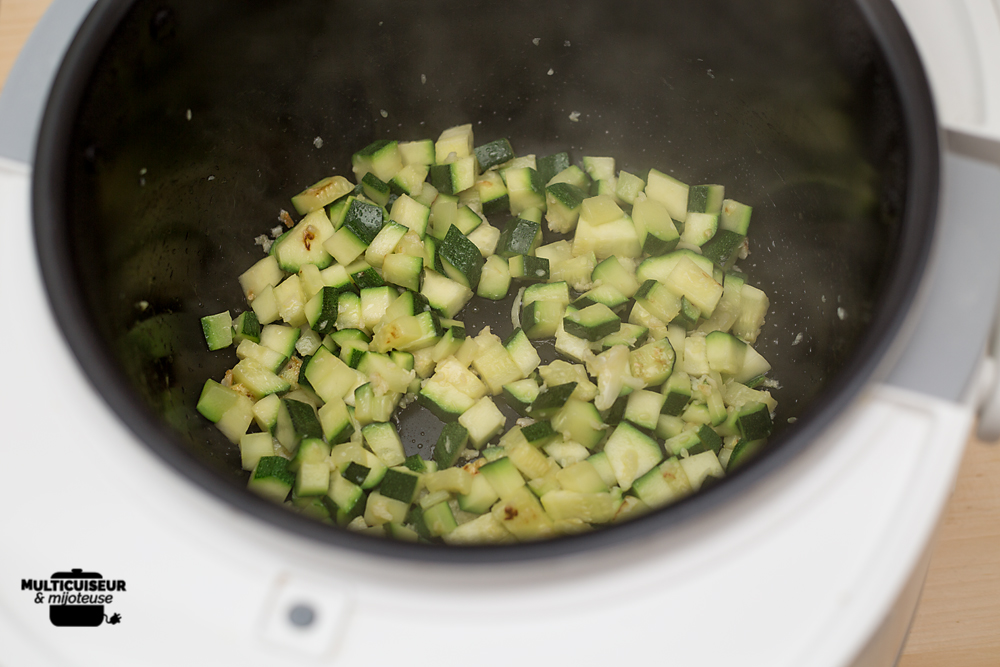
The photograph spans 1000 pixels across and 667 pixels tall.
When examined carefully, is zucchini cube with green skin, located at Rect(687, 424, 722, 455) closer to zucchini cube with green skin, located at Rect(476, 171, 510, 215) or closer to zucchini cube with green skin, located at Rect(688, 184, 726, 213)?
zucchini cube with green skin, located at Rect(688, 184, 726, 213)

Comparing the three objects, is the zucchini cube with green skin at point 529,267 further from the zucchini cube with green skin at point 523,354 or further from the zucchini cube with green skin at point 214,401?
the zucchini cube with green skin at point 214,401

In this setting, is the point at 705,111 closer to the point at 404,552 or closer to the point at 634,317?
the point at 634,317

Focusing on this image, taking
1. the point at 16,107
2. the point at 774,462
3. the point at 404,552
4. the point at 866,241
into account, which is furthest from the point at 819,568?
the point at 16,107

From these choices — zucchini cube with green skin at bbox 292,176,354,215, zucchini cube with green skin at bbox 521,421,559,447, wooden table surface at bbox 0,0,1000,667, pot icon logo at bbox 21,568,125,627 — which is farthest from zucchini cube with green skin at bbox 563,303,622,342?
pot icon logo at bbox 21,568,125,627

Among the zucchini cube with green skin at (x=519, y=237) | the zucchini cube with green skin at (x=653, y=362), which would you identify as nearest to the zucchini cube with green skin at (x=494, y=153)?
the zucchini cube with green skin at (x=519, y=237)

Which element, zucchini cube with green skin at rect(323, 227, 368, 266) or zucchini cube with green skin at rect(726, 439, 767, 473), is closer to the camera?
zucchini cube with green skin at rect(726, 439, 767, 473)

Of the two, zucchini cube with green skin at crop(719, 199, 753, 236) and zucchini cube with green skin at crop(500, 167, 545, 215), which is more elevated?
zucchini cube with green skin at crop(500, 167, 545, 215)
